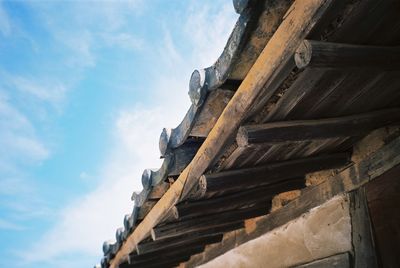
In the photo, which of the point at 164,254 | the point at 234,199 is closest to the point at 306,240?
the point at 234,199

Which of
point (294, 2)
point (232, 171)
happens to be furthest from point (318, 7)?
point (232, 171)

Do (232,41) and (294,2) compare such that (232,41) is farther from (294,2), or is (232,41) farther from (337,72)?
(337,72)

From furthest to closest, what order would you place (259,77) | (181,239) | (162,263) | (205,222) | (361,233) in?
1. (162,263)
2. (181,239)
3. (205,222)
4. (361,233)
5. (259,77)

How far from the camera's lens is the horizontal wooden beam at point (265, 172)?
6.66 feet

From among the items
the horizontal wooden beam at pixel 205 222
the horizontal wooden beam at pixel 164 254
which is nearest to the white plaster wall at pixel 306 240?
the horizontal wooden beam at pixel 205 222

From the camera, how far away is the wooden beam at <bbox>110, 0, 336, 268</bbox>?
3.77ft

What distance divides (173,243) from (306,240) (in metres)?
1.38

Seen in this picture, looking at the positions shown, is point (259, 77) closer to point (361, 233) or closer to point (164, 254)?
point (361, 233)

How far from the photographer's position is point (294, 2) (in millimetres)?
1190

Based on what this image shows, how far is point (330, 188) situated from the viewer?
242cm

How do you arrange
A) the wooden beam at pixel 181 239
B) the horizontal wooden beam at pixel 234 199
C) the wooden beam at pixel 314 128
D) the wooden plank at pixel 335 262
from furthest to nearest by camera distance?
the wooden beam at pixel 181 239
the horizontal wooden beam at pixel 234 199
the wooden plank at pixel 335 262
the wooden beam at pixel 314 128

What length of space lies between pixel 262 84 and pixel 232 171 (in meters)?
0.85

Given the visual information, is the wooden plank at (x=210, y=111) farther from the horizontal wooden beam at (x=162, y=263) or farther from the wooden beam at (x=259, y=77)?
the horizontal wooden beam at (x=162, y=263)

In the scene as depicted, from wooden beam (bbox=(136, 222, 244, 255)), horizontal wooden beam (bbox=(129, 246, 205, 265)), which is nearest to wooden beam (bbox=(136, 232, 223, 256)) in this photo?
wooden beam (bbox=(136, 222, 244, 255))
